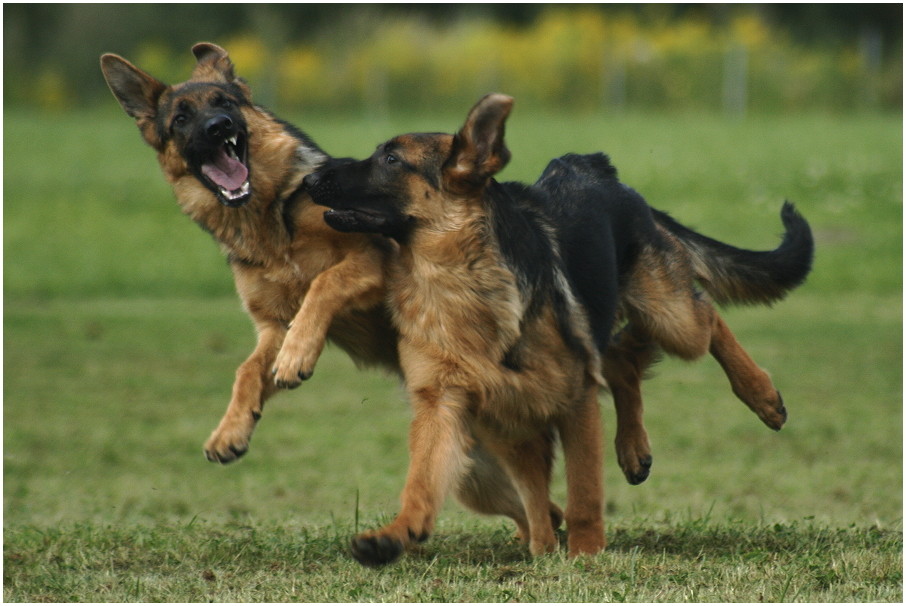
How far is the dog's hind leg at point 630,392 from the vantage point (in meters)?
6.15

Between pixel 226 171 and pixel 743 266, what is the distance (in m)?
2.79

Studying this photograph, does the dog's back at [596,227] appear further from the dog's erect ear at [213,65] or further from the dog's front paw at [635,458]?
the dog's erect ear at [213,65]

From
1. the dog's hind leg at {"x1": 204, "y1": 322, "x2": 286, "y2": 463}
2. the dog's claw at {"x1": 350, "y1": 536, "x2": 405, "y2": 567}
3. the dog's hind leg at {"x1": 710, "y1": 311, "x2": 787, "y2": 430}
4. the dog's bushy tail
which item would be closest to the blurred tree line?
the dog's bushy tail

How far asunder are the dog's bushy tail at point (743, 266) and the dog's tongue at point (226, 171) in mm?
2225

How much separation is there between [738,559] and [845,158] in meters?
20.3

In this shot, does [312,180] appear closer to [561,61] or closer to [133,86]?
[133,86]

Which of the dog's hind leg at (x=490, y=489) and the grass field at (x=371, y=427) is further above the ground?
the dog's hind leg at (x=490, y=489)

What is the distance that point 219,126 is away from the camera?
562 centimetres

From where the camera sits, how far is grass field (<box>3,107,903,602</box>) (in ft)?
17.4

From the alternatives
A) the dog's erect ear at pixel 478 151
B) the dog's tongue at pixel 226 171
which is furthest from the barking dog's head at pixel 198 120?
the dog's erect ear at pixel 478 151

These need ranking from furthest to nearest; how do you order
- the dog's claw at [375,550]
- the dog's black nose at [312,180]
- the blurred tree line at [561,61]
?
the blurred tree line at [561,61], the dog's black nose at [312,180], the dog's claw at [375,550]

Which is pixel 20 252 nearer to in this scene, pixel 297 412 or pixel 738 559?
pixel 297 412

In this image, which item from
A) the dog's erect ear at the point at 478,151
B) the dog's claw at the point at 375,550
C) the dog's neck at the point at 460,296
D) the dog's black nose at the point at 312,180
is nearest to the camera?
the dog's claw at the point at 375,550

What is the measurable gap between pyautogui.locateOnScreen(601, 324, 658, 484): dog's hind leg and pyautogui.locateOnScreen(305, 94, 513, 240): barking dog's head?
1.42 m
